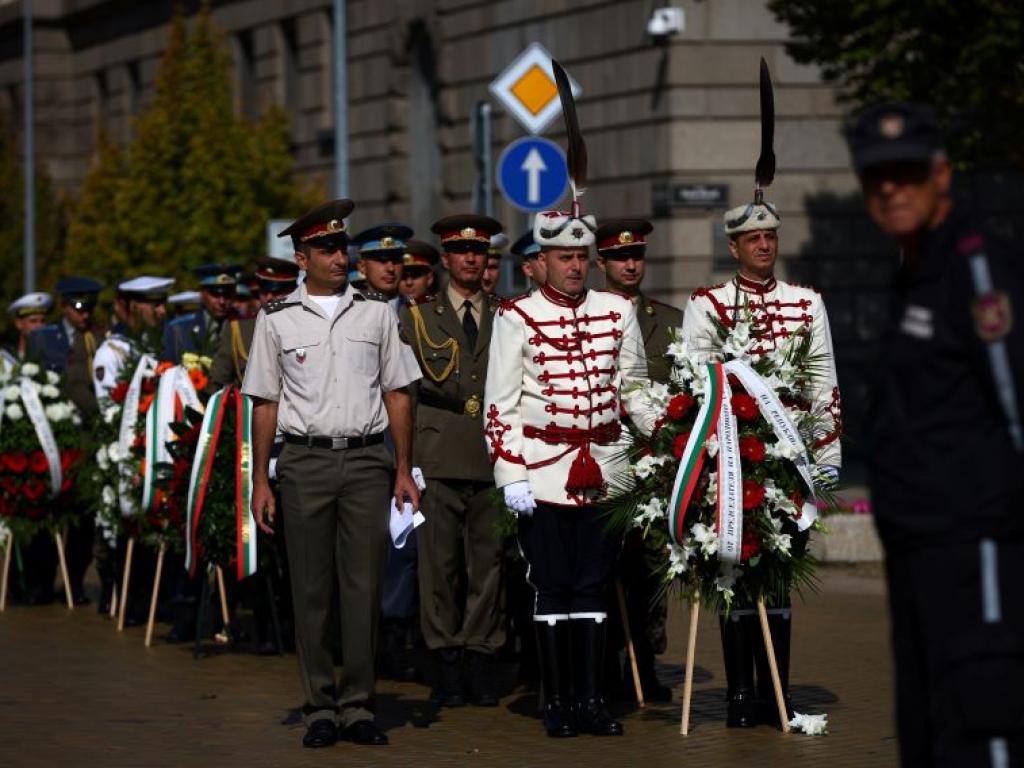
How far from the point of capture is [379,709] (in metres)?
11.7

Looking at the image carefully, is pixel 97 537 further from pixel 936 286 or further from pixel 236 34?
pixel 236 34

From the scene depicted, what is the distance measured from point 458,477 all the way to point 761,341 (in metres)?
1.96

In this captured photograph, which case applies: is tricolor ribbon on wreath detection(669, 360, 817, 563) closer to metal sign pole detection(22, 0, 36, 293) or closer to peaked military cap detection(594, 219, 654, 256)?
peaked military cap detection(594, 219, 654, 256)

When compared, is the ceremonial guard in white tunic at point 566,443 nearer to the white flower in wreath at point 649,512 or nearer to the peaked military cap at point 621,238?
the white flower in wreath at point 649,512

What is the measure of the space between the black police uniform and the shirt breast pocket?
457cm

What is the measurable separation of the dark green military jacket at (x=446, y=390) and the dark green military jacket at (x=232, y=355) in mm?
1787

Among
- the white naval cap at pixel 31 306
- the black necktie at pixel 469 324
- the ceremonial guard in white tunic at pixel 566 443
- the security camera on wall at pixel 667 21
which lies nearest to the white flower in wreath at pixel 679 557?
the ceremonial guard in white tunic at pixel 566 443

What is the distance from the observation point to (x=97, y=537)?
16.4 meters

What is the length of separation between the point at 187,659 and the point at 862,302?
16.8 metres

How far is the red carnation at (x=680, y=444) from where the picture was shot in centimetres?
1043

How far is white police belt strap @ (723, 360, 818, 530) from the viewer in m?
10.3

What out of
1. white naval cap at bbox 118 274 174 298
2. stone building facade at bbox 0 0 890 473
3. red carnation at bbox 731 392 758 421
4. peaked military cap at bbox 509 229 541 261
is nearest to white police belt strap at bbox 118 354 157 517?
white naval cap at bbox 118 274 174 298

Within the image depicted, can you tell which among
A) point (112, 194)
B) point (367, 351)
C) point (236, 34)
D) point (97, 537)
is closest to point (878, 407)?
point (367, 351)

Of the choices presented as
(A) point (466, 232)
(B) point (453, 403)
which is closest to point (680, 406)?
(B) point (453, 403)
